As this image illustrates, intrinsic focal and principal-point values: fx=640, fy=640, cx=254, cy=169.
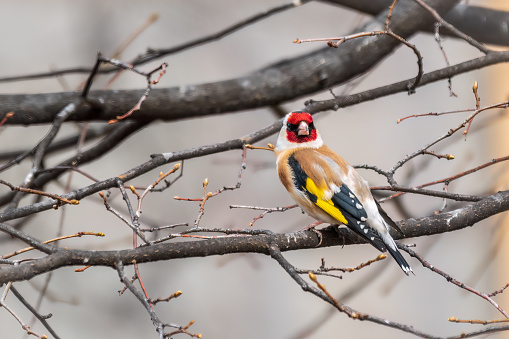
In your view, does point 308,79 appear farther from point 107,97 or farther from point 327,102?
point 107,97

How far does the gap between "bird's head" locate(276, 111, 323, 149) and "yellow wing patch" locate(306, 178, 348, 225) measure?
25 cm

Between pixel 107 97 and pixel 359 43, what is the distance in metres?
1.11

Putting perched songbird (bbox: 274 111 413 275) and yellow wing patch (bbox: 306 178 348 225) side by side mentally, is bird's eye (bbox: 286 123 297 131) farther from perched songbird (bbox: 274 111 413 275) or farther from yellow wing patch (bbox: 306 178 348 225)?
yellow wing patch (bbox: 306 178 348 225)

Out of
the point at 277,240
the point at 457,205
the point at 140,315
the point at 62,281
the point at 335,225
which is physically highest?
the point at 62,281

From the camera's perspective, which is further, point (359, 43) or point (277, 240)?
point (359, 43)

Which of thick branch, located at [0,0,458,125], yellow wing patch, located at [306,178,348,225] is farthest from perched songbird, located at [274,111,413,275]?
thick branch, located at [0,0,458,125]

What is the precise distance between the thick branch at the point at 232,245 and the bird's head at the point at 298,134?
40 centimetres

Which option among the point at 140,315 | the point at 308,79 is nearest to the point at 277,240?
the point at 308,79

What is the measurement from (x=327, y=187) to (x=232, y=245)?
51 centimetres

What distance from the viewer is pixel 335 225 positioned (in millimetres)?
1943

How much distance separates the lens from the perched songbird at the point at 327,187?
1810 mm

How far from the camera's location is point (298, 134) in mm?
2154

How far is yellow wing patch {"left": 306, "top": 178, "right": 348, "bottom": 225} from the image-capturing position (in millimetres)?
1848

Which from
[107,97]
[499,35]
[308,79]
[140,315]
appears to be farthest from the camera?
[140,315]
